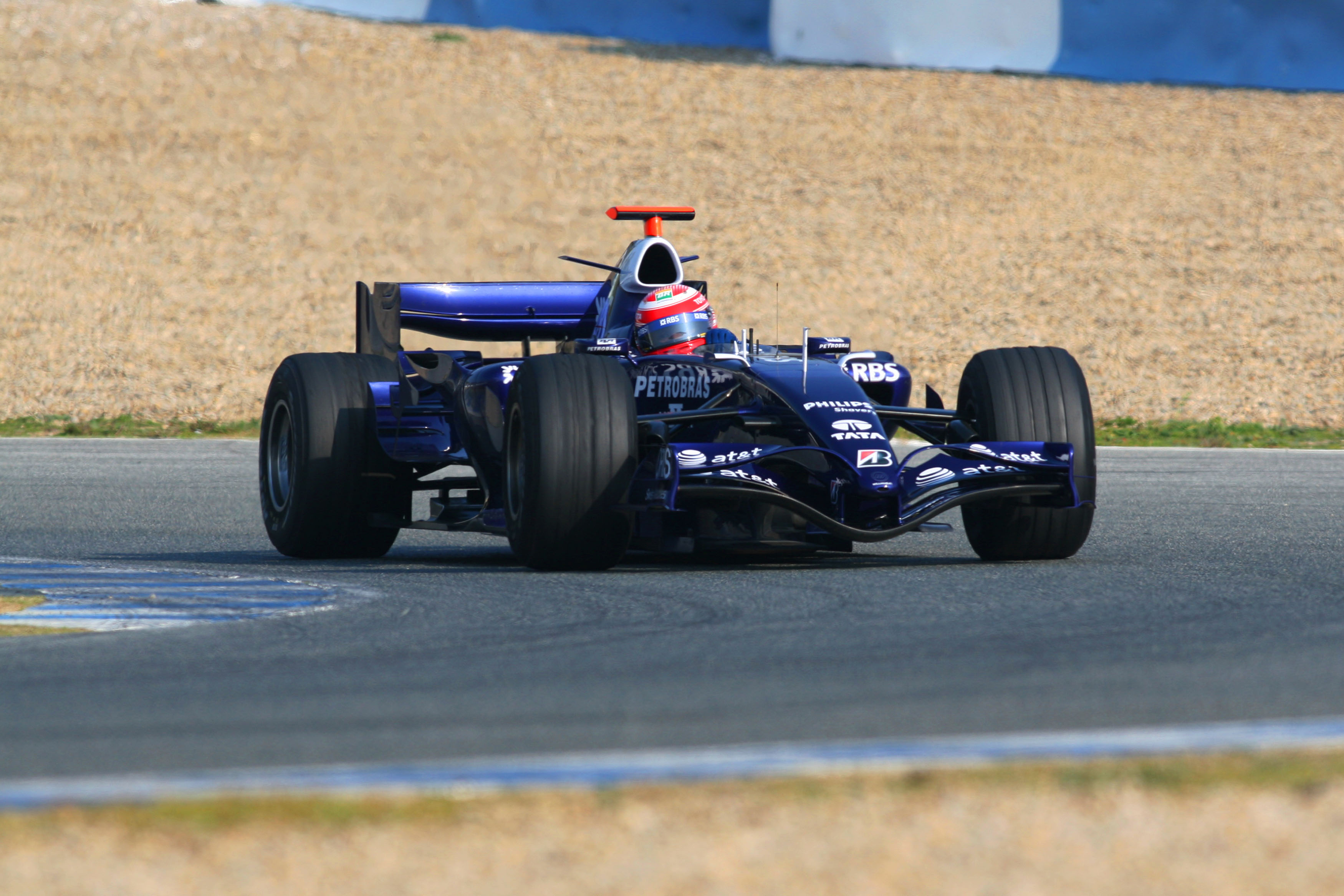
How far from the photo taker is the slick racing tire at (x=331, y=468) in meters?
9.90

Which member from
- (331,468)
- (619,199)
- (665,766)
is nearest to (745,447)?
(331,468)

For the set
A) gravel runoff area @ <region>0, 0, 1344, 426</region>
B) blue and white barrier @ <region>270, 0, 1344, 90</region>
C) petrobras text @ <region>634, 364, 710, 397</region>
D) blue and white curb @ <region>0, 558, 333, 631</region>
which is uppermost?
blue and white barrier @ <region>270, 0, 1344, 90</region>

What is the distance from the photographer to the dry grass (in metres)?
3.22

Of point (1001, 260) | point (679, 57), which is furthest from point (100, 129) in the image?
point (1001, 260)

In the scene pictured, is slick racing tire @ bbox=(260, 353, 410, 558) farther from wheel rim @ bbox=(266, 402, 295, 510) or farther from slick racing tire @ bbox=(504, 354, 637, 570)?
slick racing tire @ bbox=(504, 354, 637, 570)

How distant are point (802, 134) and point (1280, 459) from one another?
47.9ft

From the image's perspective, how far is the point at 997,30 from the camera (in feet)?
96.7

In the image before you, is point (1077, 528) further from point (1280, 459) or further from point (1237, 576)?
point (1280, 459)

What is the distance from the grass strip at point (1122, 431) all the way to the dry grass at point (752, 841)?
14.9m

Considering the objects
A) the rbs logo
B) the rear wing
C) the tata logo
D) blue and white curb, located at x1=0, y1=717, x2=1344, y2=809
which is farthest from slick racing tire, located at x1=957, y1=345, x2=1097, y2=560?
blue and white curb, located at x1=0, y1=717, x2=1344, y2=809

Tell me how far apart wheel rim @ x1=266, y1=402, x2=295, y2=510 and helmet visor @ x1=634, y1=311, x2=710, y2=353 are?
75.1 inches

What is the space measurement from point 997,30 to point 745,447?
22.7 meters

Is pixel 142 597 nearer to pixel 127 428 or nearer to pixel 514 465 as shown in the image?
pixel 514 465

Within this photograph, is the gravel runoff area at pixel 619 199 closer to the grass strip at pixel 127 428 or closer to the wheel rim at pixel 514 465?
the grass strip at pixel 127 428
